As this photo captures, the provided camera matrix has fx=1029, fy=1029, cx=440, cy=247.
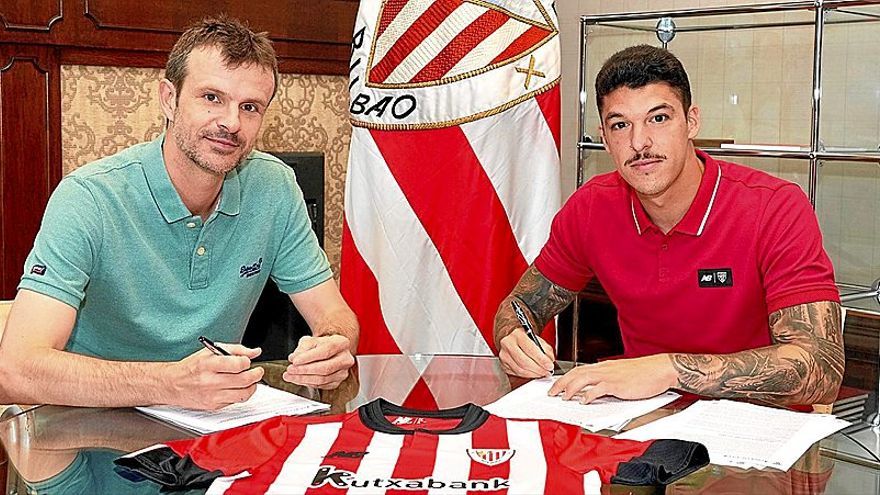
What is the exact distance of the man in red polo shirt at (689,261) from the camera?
2.15m

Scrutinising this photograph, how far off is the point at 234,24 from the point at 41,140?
159 cm

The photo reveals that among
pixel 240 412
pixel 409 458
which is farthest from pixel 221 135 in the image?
pixel 409 458

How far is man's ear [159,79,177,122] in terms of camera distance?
2471 millimetres

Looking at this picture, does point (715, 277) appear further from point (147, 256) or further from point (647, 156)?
point (147, 256)

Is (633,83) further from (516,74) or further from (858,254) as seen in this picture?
Answer: (858,254)

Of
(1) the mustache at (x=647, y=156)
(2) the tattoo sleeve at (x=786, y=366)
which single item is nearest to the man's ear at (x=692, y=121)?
(1) the mustache at (x=647, y=156)

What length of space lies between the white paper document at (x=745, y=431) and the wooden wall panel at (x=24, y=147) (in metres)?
2.63

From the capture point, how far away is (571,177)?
4746 mm

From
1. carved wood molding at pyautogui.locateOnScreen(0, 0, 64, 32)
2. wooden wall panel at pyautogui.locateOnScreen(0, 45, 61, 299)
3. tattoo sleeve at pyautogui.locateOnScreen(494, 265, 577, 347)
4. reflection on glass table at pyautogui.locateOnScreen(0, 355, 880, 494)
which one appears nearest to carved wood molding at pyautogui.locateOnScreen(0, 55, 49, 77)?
wooden wall panel at pyautogui.locateOnScreen(0, 45, 61, 299)

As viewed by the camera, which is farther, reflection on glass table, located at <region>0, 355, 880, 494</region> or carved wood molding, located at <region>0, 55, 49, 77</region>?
carved wood molding, located at <region>0, 55, 49, 77</region>

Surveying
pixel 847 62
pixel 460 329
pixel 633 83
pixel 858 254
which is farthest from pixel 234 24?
pixel 858 254

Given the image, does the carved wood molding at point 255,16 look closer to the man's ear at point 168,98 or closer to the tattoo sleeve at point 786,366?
the man's ear at point 168,98

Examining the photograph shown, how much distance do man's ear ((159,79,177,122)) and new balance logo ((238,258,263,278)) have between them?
0.41 metres

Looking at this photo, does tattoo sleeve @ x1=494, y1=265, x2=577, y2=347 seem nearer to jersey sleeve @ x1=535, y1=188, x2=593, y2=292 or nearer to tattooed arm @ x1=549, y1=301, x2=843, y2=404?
jersey sleeve @ x1=535, y1=188, x2=593, y2=292
